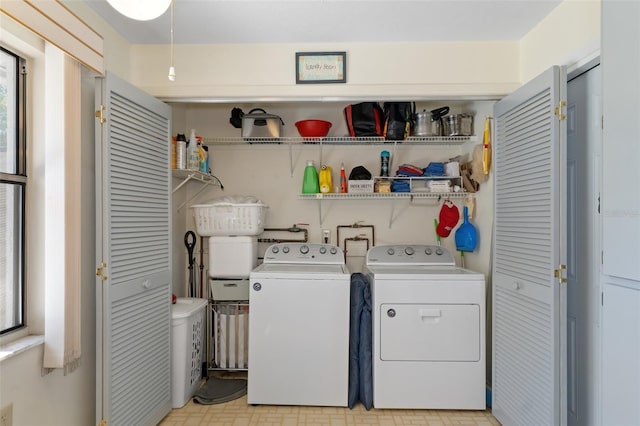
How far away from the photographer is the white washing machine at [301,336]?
253cm

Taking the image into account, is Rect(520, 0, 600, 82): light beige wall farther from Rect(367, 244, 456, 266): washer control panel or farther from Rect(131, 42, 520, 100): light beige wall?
Rect(367, 244, 456, 266): washer control panel

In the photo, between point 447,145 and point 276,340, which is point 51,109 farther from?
point 447,145

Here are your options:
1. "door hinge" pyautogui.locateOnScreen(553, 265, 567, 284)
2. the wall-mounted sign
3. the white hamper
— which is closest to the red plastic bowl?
the wall-mounted sign

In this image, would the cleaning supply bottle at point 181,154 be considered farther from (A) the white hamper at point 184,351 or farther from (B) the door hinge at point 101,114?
(A) the white hamper at point 184,351

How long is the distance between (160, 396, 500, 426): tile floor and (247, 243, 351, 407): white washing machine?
72 mm

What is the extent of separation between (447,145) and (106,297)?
2.73 meters

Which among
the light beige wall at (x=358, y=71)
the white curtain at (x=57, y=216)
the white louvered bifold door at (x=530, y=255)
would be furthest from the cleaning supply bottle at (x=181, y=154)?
the white louvered bifold door at (x=530, y=255)

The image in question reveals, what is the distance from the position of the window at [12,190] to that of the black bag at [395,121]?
222 centimetres

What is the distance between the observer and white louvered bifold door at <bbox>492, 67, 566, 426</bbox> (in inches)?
71.3

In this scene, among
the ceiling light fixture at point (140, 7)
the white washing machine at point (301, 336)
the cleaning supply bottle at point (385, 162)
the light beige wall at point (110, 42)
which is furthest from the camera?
the cleaning supply bottle at point (385, 162)

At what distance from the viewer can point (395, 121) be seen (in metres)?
2.89

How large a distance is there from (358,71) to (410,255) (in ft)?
4.72

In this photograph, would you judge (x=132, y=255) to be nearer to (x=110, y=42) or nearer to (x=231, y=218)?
(x=231, y=218)

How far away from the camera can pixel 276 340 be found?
2.54 meters
